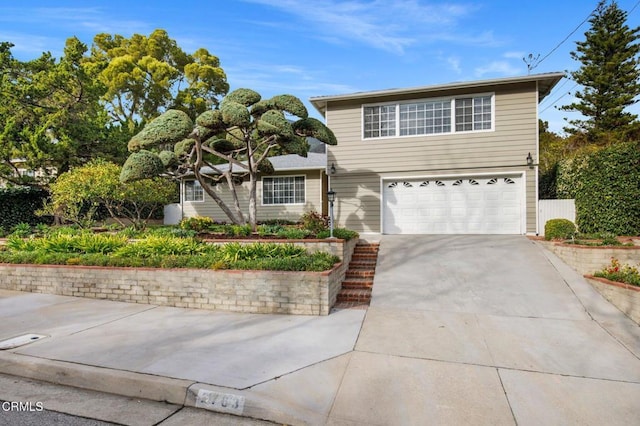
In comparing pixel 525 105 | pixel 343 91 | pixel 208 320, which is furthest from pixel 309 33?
pixel 208 320

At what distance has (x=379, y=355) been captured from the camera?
4.44 metres

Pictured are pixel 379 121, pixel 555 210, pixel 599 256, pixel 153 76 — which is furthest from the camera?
pixel 153 76

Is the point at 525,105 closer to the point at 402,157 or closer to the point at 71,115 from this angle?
the point at 402,157

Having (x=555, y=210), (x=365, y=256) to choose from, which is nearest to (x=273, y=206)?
(x=365, y=256)

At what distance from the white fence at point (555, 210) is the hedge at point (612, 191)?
0.67 metres

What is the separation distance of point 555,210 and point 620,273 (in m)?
4.80

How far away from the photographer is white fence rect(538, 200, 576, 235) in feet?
35.0

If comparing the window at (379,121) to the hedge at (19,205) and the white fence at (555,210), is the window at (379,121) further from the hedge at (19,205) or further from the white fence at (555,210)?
the hedge at (19,205)

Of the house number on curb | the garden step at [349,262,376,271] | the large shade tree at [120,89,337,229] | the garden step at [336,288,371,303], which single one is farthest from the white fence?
the house number on curb

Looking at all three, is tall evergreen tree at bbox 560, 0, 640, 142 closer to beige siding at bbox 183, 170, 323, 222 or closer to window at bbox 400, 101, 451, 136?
window at bbox 400, 101, 451, 136

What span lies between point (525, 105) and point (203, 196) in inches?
516

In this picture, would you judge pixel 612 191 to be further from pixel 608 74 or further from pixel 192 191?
pixel 608 74

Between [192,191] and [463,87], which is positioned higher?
[463,87]

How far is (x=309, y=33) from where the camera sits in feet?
38.7
